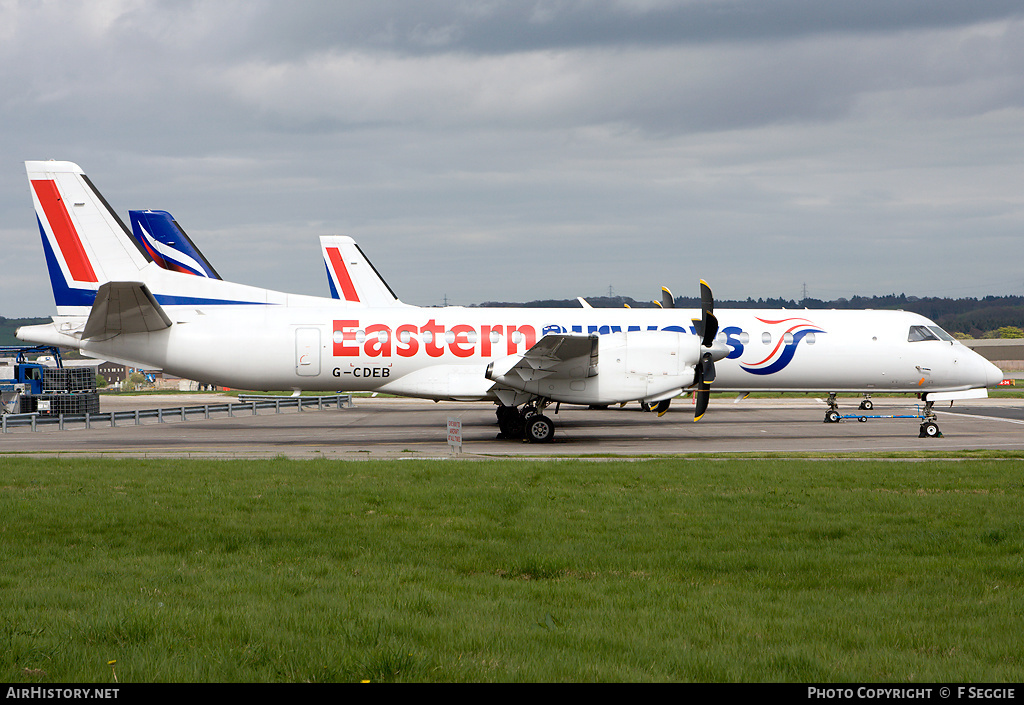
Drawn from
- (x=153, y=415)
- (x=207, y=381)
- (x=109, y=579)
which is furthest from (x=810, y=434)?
(x=153, y=415)

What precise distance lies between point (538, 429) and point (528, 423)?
13.3 inches

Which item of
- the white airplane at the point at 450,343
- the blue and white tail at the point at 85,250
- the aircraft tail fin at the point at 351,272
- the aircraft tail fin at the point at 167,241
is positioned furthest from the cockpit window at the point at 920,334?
the aircraft tail fin at the point at 167,241

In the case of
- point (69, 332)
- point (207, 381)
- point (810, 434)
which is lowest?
point (810, 434)

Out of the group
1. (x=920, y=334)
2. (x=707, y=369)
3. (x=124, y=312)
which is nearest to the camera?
(x=124, y=312)

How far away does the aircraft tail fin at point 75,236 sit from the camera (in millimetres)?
23797

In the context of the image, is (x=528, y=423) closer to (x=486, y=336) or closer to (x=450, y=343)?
(x=486, y=336)

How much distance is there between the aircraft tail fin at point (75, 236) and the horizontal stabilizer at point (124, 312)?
1.93m

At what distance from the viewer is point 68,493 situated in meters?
12.1

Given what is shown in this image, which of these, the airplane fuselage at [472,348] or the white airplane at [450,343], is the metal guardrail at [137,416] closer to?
the white airplane at [450,343]

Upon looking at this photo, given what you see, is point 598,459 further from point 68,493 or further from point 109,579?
point 109,579

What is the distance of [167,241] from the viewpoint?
36344mm

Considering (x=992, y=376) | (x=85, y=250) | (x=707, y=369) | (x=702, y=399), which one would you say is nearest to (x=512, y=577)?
(x=702, y=399)

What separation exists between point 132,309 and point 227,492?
1237cm

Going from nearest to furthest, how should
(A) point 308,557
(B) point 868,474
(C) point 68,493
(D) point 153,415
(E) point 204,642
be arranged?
(E) point 204,642, (A) point 308,557, (C) point 68,493, (B) point 868,474, (D) point 153,415
